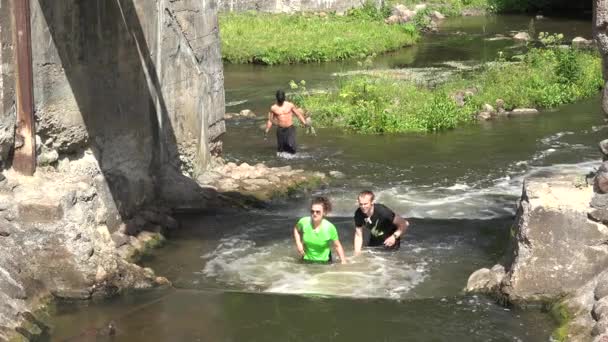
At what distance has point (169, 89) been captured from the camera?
1398 cm

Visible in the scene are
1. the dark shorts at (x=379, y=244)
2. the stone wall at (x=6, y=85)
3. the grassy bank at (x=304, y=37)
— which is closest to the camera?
the stone wall at (x=6, y=85)

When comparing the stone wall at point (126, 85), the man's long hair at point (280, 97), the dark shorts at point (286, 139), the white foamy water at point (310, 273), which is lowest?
the white foamy water at point (310, 273)

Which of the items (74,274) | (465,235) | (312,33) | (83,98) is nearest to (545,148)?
(465,235)

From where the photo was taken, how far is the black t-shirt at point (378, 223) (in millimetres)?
11609

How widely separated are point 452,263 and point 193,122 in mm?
4559

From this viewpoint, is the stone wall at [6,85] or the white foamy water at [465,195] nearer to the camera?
the stone wall at [6,85]

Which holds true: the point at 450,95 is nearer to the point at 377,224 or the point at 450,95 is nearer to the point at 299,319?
the point at 377,224

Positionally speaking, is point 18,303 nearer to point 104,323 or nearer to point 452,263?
point 104,323

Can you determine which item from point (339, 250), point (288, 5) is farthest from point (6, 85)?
point (288, 5)

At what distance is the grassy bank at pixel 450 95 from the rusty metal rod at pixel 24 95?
9.46 meters

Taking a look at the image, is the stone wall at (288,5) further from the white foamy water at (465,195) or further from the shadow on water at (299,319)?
the shadow on water at (299,319)

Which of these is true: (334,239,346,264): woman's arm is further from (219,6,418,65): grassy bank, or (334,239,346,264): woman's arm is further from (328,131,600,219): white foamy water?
(219,6,418,65): grassy bank

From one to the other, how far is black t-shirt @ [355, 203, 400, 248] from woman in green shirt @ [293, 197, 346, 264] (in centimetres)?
48

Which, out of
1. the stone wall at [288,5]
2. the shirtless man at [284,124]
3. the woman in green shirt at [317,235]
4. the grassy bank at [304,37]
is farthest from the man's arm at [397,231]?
the stone wall at [288,5]
